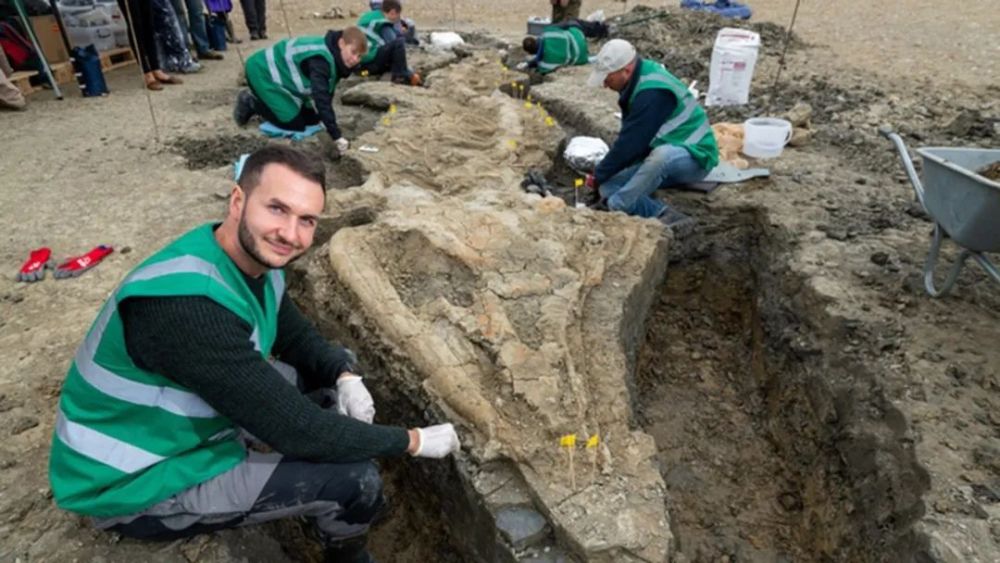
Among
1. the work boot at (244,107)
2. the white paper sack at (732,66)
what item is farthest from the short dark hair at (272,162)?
the white paper sack at (732,66)

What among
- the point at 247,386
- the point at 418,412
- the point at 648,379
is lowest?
the point at 648,379

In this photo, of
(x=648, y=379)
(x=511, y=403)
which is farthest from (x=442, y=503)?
(x=648, y=379)

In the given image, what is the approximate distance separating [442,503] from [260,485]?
0.98 metres

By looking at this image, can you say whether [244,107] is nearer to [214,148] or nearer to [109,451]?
[214,148]

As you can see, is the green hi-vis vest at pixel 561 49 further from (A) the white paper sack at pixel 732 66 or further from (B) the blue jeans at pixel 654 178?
(B) the blue jeans at pixel 654 178

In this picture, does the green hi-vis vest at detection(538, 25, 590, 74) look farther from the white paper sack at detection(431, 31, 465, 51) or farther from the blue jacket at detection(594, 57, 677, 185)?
the blue jacket at detection(594, 57, 677, 185)

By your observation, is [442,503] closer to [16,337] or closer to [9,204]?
[16,337]

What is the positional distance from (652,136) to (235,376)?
3576mm

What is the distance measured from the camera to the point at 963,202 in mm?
2875

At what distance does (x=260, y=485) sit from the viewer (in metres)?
2.11

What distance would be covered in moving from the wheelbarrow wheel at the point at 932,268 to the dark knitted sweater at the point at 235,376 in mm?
2807

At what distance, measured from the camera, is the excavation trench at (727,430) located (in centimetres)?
255

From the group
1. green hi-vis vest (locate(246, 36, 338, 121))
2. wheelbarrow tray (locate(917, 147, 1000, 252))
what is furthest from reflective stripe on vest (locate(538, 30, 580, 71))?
wheelbarrow tray (locate(917, 147, 1000, 252))

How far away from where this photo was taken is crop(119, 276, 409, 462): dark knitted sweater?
69.6 inches
